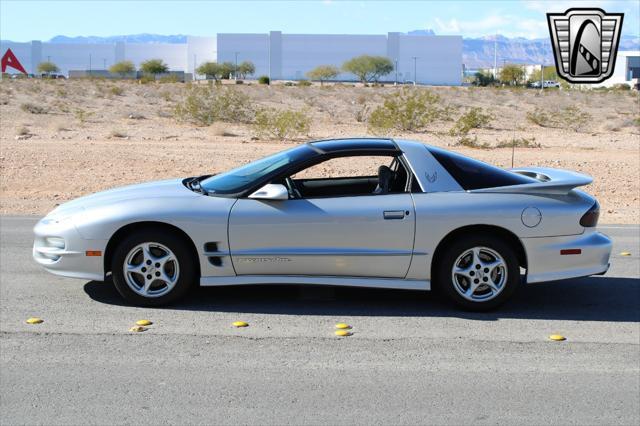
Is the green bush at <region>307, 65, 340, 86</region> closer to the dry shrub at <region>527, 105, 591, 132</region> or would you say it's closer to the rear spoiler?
the dry shrub at <region>527, 105, 591, 132</region>

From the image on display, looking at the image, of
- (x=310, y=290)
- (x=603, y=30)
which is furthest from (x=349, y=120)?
(x=310, y=290)

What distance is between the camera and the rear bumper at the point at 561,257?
725cm

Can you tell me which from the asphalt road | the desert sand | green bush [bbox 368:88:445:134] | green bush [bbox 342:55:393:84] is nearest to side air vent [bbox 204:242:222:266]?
the asphalt road

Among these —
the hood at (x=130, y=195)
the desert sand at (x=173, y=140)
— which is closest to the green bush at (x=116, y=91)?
the desert sand at (x=173, y=140)

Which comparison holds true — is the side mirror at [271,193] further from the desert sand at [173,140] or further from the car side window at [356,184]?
the desert sand at [173,140]

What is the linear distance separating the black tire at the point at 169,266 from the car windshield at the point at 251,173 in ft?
1.87

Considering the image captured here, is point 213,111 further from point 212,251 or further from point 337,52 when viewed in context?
point 337,52

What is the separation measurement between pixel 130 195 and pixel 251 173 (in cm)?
105

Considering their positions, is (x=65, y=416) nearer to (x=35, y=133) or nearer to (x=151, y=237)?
(x=151, y=237)

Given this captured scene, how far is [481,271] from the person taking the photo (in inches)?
284

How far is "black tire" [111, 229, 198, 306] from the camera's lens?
23.5 feet

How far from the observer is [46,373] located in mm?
5723

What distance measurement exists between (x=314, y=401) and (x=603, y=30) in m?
22.2

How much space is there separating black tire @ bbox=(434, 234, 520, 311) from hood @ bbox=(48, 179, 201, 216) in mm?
2146
